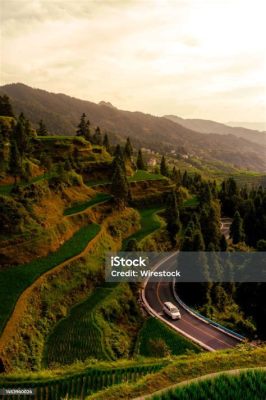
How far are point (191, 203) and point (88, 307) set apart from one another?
44.7 m

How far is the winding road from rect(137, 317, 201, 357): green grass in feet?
3.15

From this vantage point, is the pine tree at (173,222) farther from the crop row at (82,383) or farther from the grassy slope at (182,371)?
the grassy slope at (182,371)

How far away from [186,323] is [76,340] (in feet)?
40.0

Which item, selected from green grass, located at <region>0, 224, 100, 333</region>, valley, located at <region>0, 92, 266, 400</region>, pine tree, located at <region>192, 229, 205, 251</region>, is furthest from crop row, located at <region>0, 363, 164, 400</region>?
pine tree, located at <region>192, 229, 205, 251</region>

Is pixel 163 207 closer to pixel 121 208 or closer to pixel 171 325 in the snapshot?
pixel 121 208

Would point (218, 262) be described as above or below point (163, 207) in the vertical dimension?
below

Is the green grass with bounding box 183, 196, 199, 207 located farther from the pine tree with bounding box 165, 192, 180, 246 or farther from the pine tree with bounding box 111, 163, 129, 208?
the pine tree with bounding box 111, 163, 129, 208

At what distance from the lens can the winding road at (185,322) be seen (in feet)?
112

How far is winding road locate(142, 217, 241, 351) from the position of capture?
34.1m

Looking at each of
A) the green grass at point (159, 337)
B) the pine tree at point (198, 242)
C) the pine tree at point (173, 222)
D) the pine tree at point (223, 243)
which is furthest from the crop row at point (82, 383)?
the pine tree at point (173, 222)

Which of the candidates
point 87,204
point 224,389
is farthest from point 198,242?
point 224,389

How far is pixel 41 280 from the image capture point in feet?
112

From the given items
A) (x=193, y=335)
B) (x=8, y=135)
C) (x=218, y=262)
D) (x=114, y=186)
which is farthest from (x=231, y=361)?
(x=8, y=135)

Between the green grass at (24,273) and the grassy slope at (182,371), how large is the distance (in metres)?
18.8
